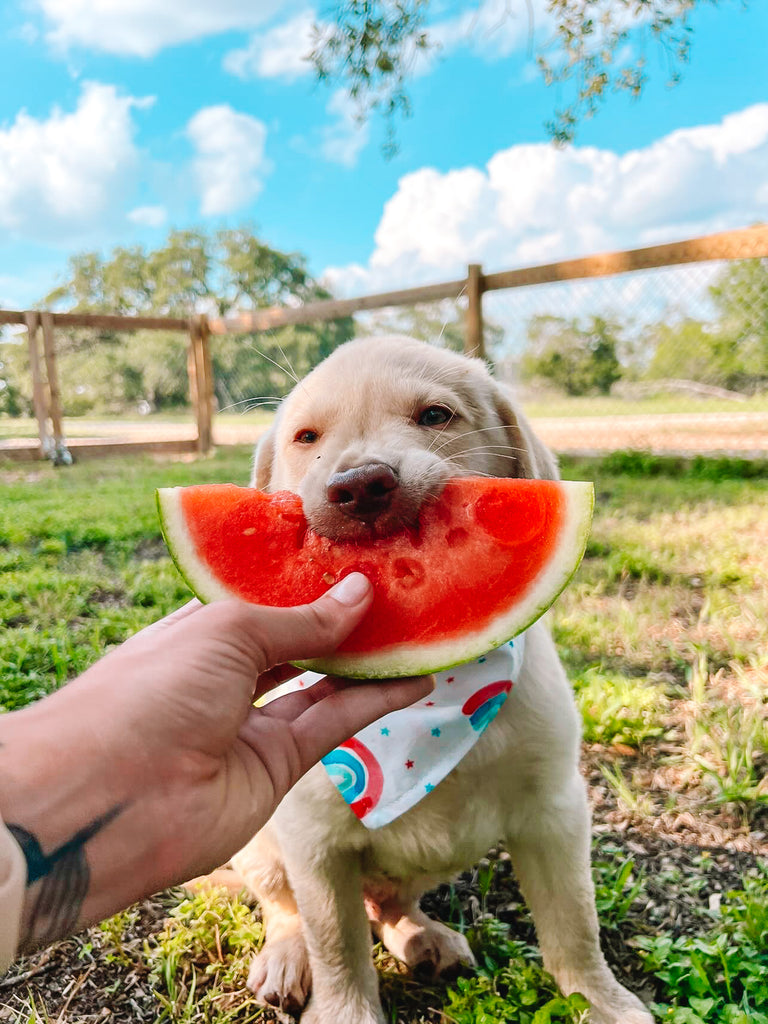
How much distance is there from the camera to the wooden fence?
29.1 ft

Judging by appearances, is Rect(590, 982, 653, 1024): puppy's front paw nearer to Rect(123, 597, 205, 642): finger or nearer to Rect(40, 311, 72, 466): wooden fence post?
Rect(123, 597, 205, 642): finger

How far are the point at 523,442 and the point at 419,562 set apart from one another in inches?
33.0

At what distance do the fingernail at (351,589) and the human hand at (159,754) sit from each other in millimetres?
44

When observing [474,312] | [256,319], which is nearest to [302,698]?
[474,312]

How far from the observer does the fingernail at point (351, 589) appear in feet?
5.22

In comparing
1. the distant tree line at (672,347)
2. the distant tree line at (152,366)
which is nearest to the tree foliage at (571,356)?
the distant tree line at (672,347)

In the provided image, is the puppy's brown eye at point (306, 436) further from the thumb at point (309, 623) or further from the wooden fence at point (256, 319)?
the wooden fence at point (256, 319)

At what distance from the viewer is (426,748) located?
1984mm

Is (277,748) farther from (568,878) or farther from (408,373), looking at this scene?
(408,373)

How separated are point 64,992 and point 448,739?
4.69 feet

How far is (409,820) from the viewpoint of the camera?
6.68 ft

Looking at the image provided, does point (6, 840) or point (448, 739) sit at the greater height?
point (6, 840)

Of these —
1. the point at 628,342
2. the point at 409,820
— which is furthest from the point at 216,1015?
the point at 628,342

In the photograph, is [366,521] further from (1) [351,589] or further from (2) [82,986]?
(2) [82,986]
